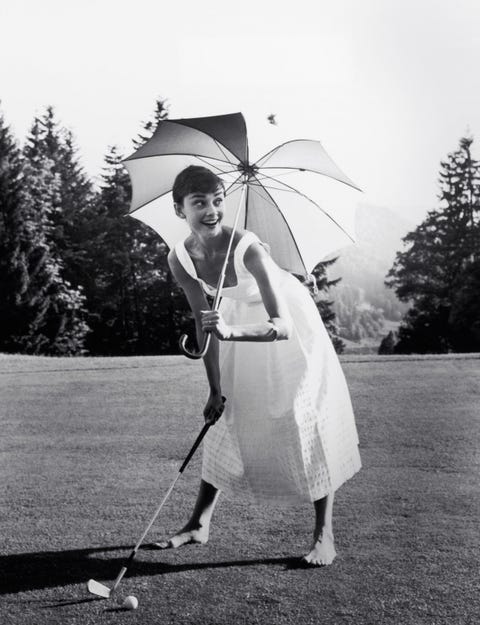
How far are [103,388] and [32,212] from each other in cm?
2857

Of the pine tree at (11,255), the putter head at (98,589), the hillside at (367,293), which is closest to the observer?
the putter head at (98,589)

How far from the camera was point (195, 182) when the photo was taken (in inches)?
158

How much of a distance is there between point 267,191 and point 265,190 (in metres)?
0.01

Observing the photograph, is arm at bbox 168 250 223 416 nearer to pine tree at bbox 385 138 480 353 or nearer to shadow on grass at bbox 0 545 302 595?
shadow on grass at bbox 0 545 302 595

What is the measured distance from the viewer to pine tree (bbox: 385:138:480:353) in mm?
40906

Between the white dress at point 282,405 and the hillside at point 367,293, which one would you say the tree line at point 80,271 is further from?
the white dress at point 282,405

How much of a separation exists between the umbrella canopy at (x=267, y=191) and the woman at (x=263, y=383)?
0.26 m

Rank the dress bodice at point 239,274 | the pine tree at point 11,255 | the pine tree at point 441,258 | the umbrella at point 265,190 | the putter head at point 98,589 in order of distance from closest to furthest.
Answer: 1. the putter head at point 98,589
2. the dress bodice at point 239,274
3. the umbrella at point 265,190
4. the pine tree at point 11,255
5. the pine tree at point 441,258

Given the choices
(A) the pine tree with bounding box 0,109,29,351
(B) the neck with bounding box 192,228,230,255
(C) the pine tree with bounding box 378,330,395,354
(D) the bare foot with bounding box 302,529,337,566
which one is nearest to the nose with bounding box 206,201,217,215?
(B) the neck with bounding box 192,228,230,255

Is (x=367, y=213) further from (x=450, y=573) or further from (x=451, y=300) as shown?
(x=451, y=300)

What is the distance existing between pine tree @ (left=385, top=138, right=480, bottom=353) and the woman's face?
3725 centimetres

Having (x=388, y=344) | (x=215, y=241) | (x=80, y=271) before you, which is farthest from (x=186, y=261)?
(x=388, y=344)

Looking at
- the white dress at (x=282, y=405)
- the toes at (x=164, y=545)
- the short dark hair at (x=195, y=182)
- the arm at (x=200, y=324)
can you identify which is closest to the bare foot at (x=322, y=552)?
the white dress at (x=282, y=405)

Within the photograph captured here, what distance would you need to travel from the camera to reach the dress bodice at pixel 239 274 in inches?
156
